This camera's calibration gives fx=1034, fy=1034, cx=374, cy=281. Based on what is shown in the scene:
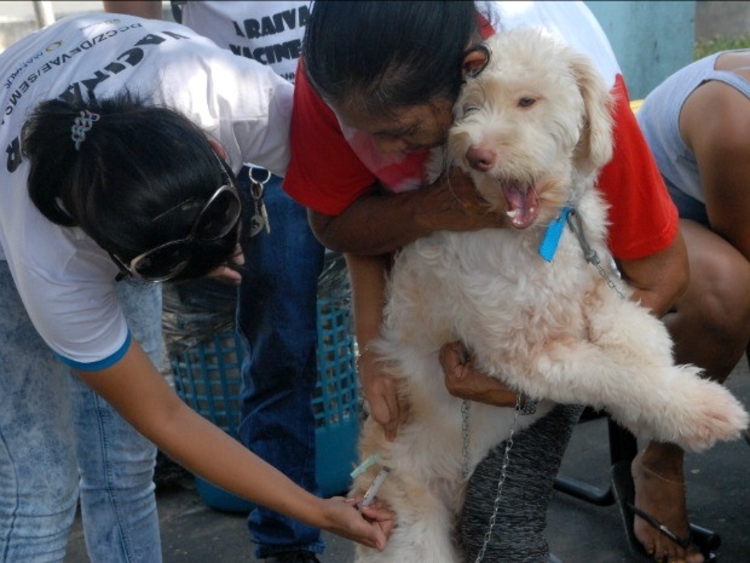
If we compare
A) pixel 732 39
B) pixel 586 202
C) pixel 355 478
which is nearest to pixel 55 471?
pixel 355 478

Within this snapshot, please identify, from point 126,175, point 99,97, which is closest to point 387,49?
Answer: point 126,175

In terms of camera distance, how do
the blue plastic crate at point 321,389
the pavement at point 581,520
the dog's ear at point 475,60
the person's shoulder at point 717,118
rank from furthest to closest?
the blue plastic crate at point 321,389, the pavement at point 581,520, the person's shoulder at point 717,118, the dog's ear at point 475,60

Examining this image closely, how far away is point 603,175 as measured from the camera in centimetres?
219

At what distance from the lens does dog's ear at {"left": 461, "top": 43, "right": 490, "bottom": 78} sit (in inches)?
76.1

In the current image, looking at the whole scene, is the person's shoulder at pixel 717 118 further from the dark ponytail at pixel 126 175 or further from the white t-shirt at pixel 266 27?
the dark ponytail at pixel 126 175

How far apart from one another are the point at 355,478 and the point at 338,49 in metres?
1.08

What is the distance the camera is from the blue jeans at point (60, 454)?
238cm

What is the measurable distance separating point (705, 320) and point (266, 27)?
1462 millimetres

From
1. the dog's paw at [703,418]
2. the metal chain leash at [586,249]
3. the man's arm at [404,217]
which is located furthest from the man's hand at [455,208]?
the dog's paw at [703,418]

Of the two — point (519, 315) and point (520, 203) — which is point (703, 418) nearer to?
point (519, 315)

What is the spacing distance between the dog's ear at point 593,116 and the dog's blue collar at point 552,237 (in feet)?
0.44

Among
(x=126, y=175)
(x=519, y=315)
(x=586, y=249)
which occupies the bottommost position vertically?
(x=519, y=315)

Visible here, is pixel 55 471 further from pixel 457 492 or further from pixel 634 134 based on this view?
pixel 634 134

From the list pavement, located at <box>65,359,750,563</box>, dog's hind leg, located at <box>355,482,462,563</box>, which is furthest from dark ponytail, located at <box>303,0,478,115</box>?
pavement, located at <box>65,359,750,563</box>
